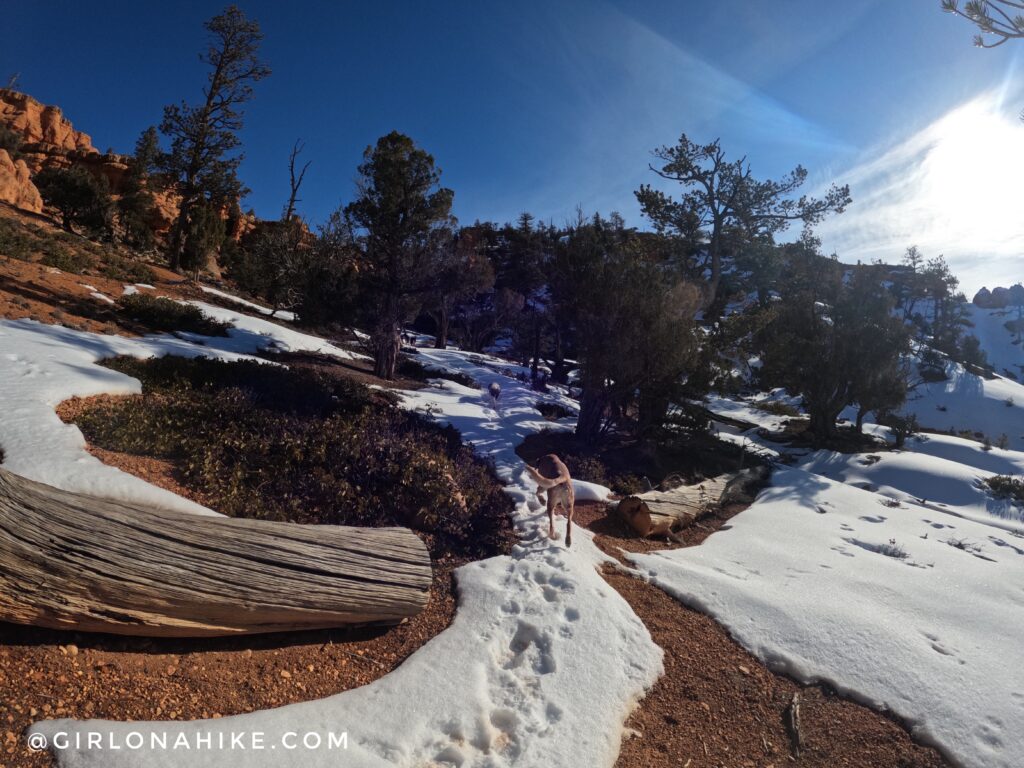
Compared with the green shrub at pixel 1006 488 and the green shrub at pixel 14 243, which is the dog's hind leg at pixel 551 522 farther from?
the green shrub at pixel 14 243

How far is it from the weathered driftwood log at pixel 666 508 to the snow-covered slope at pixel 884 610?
23.9 inches

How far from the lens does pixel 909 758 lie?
2.96 meters

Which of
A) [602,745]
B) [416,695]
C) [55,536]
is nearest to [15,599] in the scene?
[55,536]

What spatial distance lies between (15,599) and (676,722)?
411 cm

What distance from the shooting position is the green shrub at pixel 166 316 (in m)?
12.8

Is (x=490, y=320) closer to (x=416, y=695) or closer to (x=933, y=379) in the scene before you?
(x=933, y=379)

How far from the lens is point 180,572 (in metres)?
3.11

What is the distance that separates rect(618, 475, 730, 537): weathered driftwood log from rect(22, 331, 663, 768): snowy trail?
6.69ft

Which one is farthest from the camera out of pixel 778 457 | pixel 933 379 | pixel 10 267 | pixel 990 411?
pixel 933 379

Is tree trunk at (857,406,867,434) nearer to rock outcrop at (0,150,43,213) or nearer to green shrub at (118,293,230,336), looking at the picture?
green shrub at (118,293,230,336)

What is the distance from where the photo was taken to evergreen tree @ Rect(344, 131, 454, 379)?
15.1 metres

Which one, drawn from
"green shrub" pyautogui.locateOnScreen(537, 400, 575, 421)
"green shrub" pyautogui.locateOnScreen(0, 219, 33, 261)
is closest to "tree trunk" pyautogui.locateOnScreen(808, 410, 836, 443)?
"green shrub" pyautogui.locateOnScreen(537, 400, 575, 421)

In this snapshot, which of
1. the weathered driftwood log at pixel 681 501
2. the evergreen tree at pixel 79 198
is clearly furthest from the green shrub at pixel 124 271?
the weathered driftwood log at pixel 681 501

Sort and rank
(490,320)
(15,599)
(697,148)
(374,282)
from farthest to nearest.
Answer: (490,320) < (697,148) < (374,282) < (15,599)
